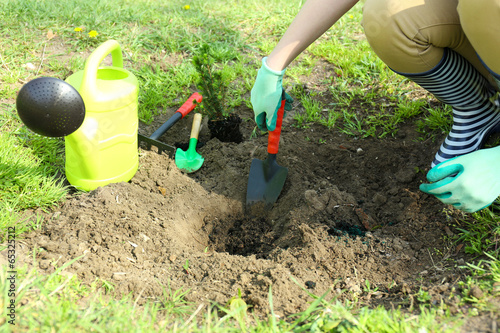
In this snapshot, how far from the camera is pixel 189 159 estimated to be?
8.36ft

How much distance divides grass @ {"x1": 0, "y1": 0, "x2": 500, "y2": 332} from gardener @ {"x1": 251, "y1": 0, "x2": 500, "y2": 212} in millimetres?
288

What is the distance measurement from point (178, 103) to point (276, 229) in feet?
4.12

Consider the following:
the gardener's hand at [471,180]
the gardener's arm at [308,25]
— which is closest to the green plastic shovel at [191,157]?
the gardener's arm at [308,25]

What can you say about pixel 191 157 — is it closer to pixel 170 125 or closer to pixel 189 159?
pixel 189 159

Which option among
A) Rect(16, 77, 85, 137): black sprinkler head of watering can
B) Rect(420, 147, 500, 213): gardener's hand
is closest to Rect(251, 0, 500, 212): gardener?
Rect(420, 147, 500, 213): gardener's hand

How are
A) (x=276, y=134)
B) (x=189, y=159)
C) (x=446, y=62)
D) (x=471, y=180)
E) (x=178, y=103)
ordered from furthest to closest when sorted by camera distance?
(x=178, y=103)
(x=189, y=159)
(x=276, y=134)
(x=446, y=62)
(x=471, y=180)

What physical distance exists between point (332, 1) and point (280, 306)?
51.7 inches

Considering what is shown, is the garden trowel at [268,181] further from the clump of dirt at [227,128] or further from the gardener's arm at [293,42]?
the clump of dirt at [227,128]

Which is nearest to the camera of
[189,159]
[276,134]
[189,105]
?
[276,134]

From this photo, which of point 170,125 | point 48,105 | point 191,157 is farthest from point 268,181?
point 48,105

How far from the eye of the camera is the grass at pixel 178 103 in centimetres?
140

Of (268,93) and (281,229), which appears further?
(281,229)

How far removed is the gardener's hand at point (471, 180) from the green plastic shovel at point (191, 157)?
135 cm

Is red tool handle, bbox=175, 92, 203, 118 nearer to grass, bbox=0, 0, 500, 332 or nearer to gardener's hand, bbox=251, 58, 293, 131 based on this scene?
grass, bbox=0, 0, 500, 332
